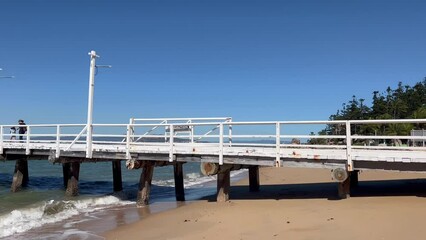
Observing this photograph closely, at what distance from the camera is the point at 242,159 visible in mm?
11359

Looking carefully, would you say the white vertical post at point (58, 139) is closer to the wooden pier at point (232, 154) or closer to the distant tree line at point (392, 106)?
the wooden pier at point (232, 154)

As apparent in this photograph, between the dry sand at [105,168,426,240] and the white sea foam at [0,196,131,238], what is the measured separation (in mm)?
2822

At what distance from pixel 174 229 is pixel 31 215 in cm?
575

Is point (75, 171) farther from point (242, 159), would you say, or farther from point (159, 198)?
point (242, 159)

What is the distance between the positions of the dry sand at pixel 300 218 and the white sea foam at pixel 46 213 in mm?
2822

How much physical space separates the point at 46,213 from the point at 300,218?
8336mm

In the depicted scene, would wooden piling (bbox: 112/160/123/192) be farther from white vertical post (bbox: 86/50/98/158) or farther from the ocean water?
white vertical post (bbox: 86/50/98/158)

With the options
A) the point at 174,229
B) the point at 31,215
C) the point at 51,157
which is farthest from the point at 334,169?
the point at 51,157

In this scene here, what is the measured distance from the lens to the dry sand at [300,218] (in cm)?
721

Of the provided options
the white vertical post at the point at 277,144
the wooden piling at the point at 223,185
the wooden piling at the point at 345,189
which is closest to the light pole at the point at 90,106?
the wooden piling at the point at 223,185

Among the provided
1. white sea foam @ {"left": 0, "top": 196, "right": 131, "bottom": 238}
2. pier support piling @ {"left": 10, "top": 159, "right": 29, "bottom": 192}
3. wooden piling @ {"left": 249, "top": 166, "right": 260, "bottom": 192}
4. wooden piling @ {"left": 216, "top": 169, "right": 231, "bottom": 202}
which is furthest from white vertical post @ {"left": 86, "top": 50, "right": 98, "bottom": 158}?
pier support piling @ {"left": 10, "top": 159, "right": 29, "bottom": 192}

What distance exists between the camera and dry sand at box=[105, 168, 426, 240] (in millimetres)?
7207

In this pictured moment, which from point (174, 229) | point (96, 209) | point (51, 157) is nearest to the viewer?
point (174, 229)

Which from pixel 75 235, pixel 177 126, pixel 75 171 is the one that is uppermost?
pixel 177 126
